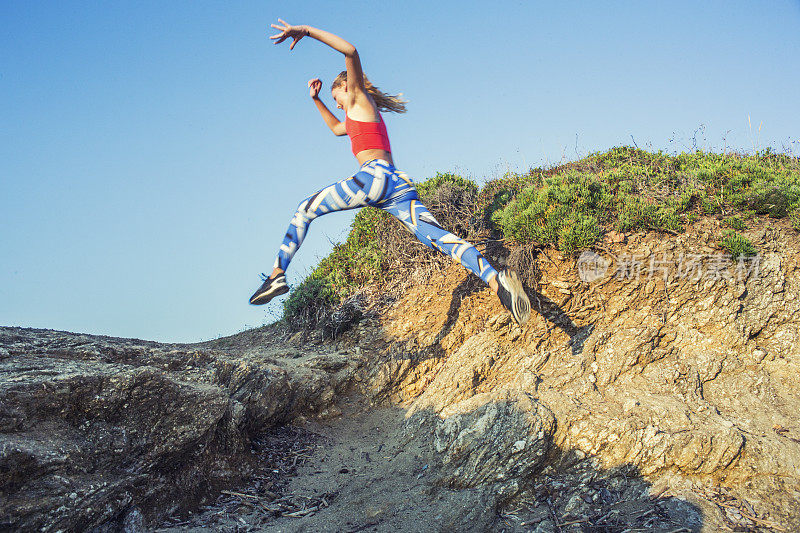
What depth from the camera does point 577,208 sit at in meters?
6.86

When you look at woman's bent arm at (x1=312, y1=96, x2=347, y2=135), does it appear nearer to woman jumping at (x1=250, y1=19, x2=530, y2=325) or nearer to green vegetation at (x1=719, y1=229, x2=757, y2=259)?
woman jumping at (x1=250, y1=19, x2=530, y2=325)

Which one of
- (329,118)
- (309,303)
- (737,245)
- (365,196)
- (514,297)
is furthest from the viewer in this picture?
(309,303)

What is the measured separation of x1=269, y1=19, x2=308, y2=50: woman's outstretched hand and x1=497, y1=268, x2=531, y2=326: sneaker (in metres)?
3.41

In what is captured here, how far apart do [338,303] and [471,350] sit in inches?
101

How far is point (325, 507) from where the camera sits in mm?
5008

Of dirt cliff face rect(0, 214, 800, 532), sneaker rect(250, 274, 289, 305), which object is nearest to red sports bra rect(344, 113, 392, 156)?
sneaker rect(250, 274, 289, 305)

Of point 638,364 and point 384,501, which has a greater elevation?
point 638,364

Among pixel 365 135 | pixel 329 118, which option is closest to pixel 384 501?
pixel 365 135

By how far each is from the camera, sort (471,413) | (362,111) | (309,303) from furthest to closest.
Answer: (309,303) → (362,111) → (471,413)

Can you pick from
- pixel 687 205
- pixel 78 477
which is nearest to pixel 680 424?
pixel 687 205

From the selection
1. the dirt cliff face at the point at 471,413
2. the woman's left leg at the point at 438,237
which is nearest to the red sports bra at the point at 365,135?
the woman's left leg at the point at 438,237

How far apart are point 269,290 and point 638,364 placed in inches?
180

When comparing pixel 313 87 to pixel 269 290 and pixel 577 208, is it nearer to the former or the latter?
pixel 269 290

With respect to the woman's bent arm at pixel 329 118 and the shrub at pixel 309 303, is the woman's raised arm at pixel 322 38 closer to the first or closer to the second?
the woman's bent arm at pixel 329 118
